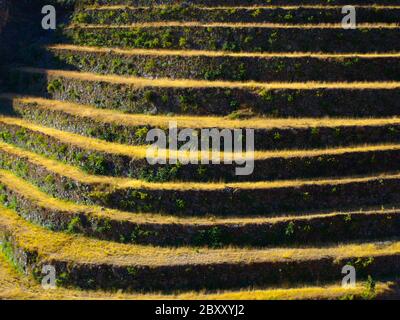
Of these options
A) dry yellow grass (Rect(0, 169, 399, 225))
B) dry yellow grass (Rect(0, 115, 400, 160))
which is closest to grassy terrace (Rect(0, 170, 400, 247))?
dry yellow grass (Rect(0, 169, 399, 225))

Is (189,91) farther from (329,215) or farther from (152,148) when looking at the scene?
(329,215)

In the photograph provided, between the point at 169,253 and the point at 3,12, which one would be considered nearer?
the point at 169,253

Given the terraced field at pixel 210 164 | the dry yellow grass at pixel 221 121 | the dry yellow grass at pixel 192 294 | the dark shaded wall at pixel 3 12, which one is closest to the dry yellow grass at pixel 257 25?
the terraced field at pixel 210 164

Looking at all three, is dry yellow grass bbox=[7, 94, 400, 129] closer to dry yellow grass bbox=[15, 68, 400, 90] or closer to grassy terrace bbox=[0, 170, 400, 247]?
dry yellow grass bbox=[15, 68, 400, 90]

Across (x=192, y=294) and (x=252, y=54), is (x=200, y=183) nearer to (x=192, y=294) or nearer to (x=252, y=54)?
(x=192, y=294)

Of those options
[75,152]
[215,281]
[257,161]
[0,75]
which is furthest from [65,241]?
[0,75]

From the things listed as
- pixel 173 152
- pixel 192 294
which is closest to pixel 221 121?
pixel 173 152
